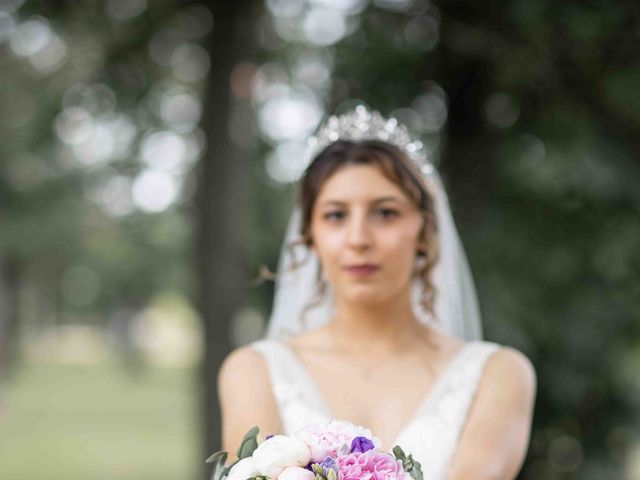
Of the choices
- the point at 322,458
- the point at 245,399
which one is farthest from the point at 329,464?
the point at 245,399

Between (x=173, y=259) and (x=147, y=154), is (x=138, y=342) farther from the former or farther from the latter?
(x=147, y=154)

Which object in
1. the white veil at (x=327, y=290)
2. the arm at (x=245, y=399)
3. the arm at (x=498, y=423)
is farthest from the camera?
the white veil at (x=327, y=290)

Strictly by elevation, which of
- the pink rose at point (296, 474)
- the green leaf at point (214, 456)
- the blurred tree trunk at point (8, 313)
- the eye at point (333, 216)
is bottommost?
the blurred tree trunk at point (8, 313)

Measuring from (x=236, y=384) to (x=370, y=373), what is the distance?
1.69 ft

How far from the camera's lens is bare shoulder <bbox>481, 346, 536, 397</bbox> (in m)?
3.50

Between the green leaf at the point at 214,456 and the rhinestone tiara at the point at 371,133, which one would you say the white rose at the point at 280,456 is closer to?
the green leaf at the point at 214,456

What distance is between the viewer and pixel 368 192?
11.5 feet

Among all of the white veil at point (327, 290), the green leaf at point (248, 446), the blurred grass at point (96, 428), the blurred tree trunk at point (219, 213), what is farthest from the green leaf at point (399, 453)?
the blurred grass at point (96, 428)

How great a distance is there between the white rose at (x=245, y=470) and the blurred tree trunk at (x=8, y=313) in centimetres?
1898

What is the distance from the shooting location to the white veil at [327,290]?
4008mm

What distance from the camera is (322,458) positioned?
233 cm

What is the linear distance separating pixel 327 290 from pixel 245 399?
2.43 ft

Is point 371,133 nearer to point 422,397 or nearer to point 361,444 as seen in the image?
point 422,397

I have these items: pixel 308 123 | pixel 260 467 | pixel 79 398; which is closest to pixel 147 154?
pixel 308 123
